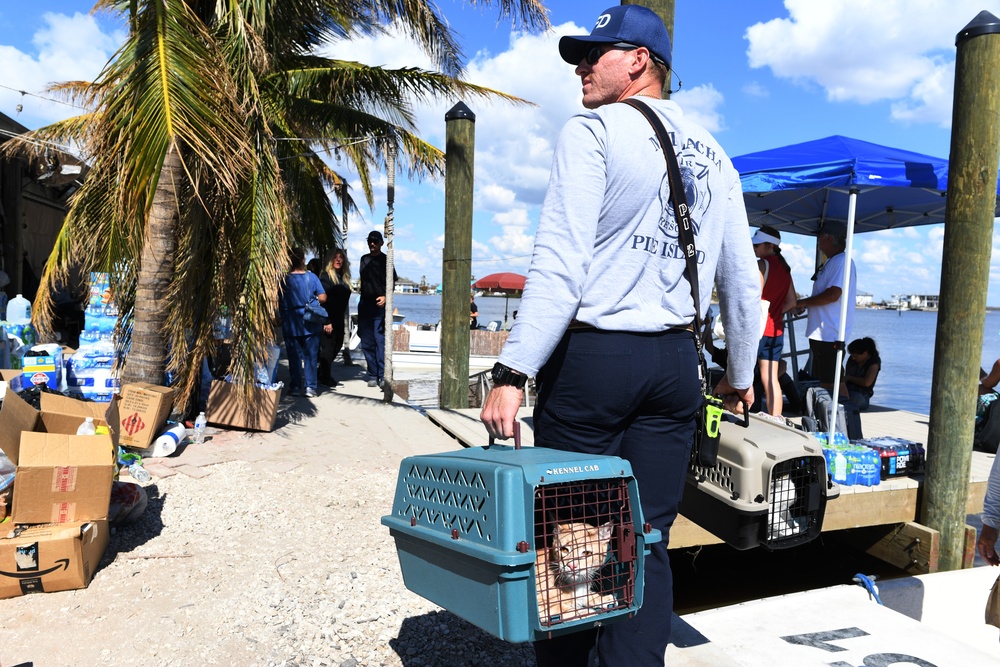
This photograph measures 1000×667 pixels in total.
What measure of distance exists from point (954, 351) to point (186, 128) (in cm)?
564

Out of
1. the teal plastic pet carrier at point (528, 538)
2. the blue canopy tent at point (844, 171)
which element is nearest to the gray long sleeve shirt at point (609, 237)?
the teal plastic pet carrier at point (528, 538)

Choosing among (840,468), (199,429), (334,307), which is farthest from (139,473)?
(334,307)

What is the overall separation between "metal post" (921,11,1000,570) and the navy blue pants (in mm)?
3852

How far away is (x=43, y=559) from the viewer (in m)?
3.10

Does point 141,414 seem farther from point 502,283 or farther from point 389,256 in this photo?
point 502,283

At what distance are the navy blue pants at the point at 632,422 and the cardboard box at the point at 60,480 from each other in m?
2.50

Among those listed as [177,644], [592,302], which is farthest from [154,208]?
[592,302]

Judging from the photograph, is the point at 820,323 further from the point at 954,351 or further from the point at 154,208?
the point at 154,208

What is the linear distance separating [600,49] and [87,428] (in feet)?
11.6

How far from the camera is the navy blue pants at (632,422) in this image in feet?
5.89

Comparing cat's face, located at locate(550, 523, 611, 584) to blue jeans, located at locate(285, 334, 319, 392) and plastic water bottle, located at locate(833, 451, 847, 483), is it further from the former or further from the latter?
blue jeans, located at locate(285, 334, 319, 392)

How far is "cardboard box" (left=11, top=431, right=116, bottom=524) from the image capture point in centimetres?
327

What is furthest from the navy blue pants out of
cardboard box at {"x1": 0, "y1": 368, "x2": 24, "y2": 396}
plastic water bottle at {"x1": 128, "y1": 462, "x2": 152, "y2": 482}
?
cardboard box at {"x1": 0, "y1": 368, "x2": 24, "y2": 396}

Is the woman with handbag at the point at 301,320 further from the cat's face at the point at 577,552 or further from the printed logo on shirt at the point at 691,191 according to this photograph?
the cat's face at the point at 577,552
